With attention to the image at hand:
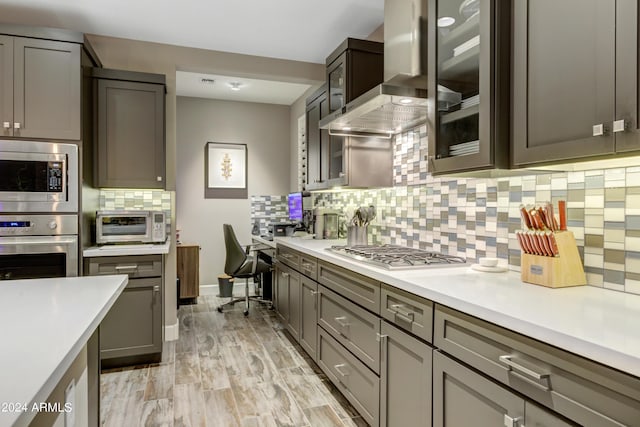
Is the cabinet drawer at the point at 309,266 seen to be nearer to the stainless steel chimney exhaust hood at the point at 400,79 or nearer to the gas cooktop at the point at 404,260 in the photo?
the gas cooktop at the point at 404,260

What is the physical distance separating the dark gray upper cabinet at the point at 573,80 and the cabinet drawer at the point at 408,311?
2.13 ft

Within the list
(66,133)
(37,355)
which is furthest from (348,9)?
(37,355)

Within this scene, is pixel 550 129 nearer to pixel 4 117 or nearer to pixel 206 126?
pixel 4 117

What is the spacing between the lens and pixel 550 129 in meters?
1.32

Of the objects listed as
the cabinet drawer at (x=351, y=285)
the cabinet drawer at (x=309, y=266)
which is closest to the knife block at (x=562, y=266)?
the cabinet drawer at (x=351, y=285)

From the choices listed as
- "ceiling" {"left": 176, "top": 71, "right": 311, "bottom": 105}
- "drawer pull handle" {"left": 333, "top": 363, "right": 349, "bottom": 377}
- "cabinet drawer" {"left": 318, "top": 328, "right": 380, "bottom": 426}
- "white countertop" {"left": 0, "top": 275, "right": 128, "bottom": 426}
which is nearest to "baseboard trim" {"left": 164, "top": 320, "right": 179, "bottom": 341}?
"cabinet drawer" {"left": 318, "top": 328, "right": 380, "bottom": 426}

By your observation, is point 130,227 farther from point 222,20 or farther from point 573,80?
point 573,80

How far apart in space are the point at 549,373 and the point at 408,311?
0.64 m

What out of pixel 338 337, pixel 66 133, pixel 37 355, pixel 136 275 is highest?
pixel 66 133

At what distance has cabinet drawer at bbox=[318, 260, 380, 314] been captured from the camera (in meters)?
1.88

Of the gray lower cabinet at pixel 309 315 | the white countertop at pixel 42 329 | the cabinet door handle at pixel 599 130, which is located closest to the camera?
the white countertop at pixel 42 329

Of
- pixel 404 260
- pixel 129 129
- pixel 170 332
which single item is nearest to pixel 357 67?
pixel 404 260

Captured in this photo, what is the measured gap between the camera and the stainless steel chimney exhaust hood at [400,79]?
2.10m

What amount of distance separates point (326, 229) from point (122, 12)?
94.5 inches
